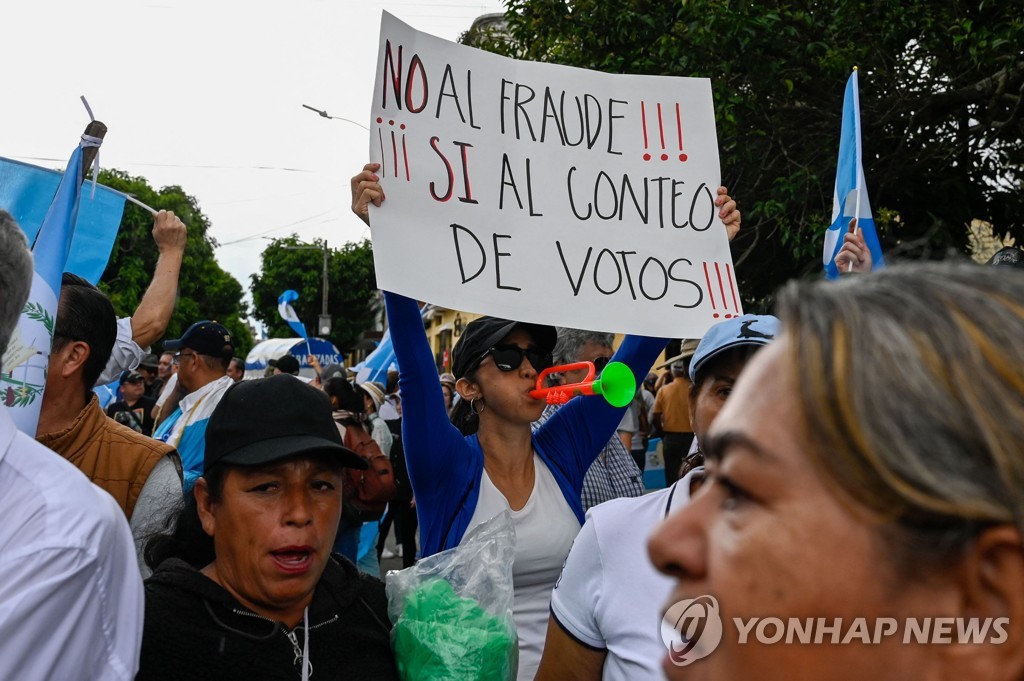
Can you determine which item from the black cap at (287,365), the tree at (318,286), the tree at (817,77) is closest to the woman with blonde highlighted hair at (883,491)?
the tree at (817,77)

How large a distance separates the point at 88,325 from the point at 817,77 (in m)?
7.96

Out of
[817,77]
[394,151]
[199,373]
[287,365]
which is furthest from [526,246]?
[287,365]

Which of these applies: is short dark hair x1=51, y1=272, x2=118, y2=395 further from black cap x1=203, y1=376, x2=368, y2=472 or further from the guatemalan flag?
the guatemalan flag

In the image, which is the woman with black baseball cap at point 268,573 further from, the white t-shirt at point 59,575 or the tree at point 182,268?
the tree at point 182,268

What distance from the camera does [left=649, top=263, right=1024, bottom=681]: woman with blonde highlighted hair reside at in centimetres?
81

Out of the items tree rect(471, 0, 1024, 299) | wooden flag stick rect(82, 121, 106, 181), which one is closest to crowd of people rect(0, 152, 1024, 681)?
wooden flag stick rect(82, 121, 106, 181)

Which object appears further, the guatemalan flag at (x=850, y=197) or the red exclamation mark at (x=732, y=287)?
the guatemalan flag at (x=850, y=197)

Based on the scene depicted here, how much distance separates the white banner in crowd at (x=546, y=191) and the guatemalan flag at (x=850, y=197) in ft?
1.77

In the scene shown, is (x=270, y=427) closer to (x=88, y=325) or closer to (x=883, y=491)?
(x=88, y=325)

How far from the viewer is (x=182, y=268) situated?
5666cm

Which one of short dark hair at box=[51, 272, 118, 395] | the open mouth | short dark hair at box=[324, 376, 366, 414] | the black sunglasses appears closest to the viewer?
the open mouth

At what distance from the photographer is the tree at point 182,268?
4728 centimetres

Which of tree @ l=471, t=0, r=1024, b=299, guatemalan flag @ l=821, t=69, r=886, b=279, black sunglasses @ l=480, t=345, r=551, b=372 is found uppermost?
tree @ l=471, t=0, r=1024, b=299

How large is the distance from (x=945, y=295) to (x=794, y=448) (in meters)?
0.18
